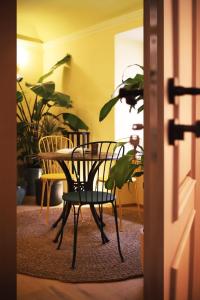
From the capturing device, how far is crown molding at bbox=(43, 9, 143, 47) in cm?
439

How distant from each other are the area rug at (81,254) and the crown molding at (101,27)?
8.33ft

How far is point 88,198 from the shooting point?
106 inches

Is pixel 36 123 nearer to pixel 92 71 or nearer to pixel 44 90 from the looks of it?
pixel 44 90

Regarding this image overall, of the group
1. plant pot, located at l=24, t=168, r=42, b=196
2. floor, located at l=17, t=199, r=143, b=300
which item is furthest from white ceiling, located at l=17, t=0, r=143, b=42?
floor, located at l=17, t=199, r=143, b=300

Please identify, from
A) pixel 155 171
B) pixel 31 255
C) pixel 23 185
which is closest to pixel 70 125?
Answer: pixel 23 185

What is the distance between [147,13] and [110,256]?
2280 millimetres

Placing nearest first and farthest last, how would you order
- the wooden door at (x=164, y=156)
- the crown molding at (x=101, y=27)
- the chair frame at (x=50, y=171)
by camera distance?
1. the wooden door at (x=164, y=156)
2. the chair frame at (x=50, y=171)
3. the crown molding at (x=101, y=27)

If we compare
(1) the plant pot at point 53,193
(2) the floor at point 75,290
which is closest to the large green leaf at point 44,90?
(1) the plant pot at point 53,193

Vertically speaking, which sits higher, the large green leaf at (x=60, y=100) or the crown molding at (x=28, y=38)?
the crown molding at (x=28, y=38)

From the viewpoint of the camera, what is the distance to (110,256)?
8.80 ft

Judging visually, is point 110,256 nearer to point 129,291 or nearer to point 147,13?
point 129,291

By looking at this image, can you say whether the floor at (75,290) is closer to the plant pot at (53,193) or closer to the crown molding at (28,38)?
the plant pot at (53,193)

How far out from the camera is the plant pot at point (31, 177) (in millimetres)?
5027

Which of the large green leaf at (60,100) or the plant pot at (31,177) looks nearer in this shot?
the large green leaf at (60,100)
